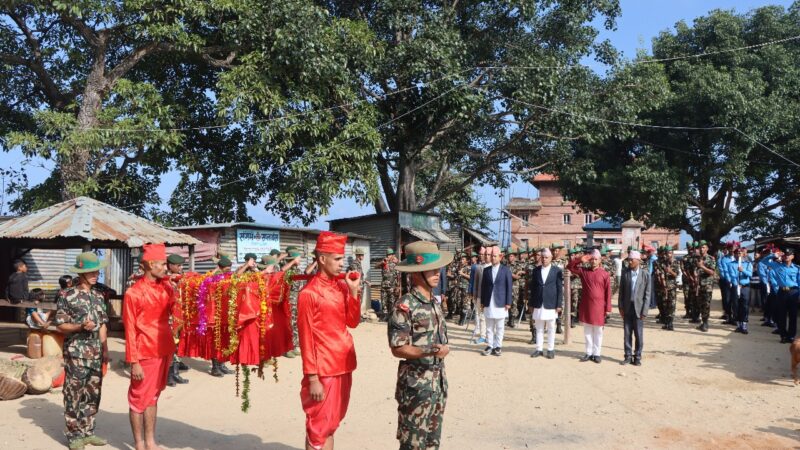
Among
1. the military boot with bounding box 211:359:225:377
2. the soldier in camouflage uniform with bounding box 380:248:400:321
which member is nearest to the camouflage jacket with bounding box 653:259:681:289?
the soldier in camouflage uniform with bounding box 380:248:400:321

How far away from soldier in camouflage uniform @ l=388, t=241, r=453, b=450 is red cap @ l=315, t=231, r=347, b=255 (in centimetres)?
59

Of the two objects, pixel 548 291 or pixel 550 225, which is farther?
pixel 550 225

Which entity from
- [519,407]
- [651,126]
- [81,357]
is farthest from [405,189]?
[81,357]

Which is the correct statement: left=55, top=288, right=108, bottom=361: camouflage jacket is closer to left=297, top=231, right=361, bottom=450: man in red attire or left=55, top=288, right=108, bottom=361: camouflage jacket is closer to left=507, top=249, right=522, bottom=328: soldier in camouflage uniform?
left=297, top=231, right=361, bottom=450: man in red attire

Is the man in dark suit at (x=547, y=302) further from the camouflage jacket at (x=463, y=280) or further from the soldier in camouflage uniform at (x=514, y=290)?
the camouflage jacket at (x=463, y=280)

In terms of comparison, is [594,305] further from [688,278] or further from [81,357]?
[81,357]

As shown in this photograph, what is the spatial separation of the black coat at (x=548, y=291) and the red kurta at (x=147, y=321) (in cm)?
700

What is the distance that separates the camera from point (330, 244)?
16.7 feet

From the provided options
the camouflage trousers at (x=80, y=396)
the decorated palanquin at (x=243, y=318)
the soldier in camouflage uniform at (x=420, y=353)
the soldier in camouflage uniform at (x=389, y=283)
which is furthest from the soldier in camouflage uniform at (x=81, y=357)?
the soldier in camouflage uniform at (x=389, y=283)

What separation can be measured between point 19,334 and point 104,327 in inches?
337

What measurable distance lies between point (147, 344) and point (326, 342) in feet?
6.44

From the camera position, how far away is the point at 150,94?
1588 centimetres

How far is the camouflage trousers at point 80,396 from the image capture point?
6.30 m

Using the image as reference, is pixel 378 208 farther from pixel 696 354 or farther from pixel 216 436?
pixel 216 436
